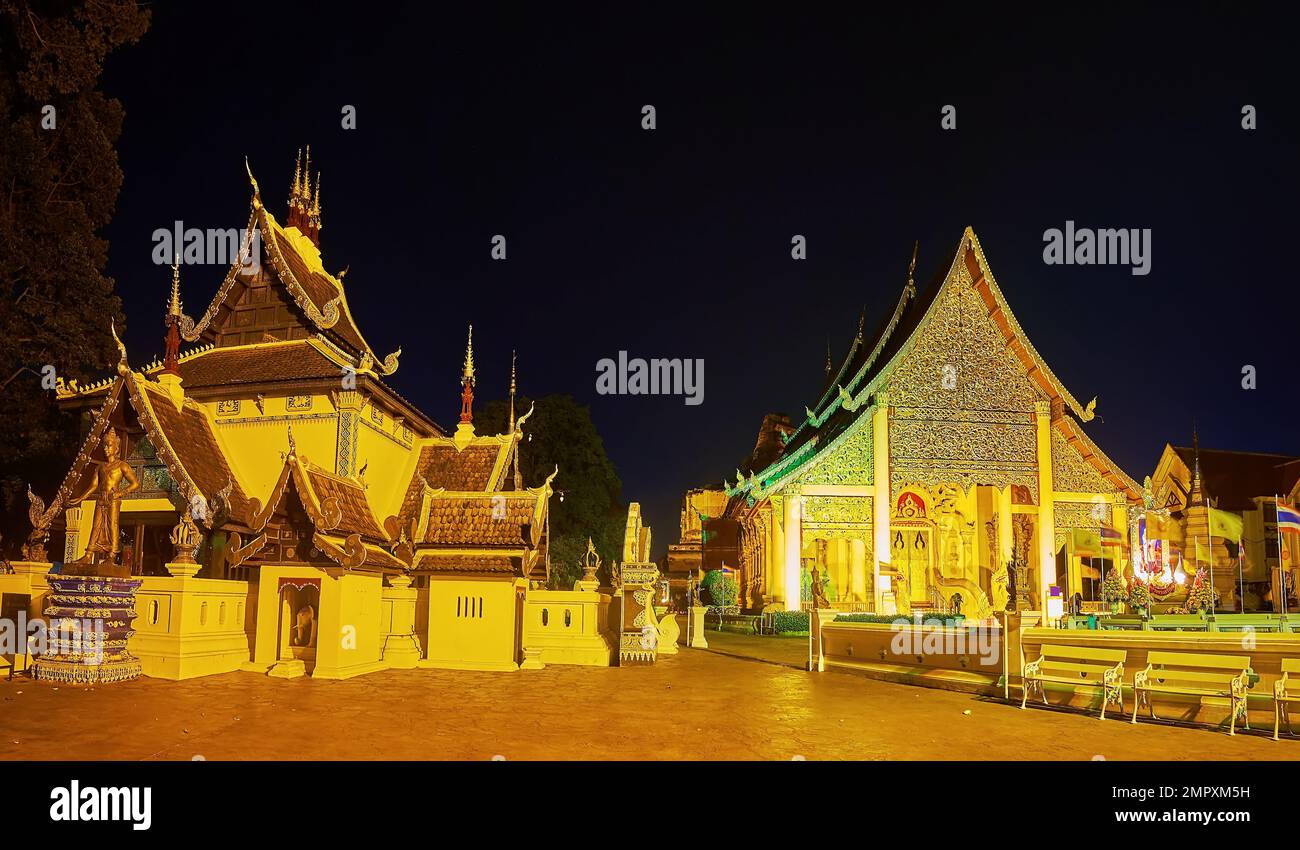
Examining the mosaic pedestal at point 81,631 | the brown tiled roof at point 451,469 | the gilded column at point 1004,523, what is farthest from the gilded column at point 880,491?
the mosaic pedestal at point 81,631

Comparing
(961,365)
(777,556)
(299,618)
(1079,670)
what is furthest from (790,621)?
(299,618)

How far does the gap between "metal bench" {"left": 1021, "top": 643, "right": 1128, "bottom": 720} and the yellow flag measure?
2502cm

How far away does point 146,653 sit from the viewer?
44.4 feet

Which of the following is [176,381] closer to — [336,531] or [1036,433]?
[336,531]

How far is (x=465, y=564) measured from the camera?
54.2 feet

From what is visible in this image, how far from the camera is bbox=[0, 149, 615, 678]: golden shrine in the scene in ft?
46.6

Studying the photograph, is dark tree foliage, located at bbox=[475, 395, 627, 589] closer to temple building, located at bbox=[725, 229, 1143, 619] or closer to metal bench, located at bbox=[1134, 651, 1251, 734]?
temple building, located at bbox=[725, 229, 1143, 619]

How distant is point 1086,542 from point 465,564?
829 inches

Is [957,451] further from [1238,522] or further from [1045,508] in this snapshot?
[1238,522]

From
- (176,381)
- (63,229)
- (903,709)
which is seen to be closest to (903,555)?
(903,709)

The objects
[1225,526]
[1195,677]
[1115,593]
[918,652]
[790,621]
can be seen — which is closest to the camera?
[1195,677]

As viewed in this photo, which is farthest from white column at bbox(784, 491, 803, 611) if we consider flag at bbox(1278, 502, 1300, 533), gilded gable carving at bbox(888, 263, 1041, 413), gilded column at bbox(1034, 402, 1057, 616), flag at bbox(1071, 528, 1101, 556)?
flag at bbox(1278, 502, 1300, 533)

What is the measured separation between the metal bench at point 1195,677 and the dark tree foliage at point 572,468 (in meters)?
27.0

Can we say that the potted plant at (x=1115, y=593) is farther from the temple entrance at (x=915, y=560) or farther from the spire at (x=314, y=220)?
the spire at (x=314, y=220)
